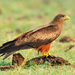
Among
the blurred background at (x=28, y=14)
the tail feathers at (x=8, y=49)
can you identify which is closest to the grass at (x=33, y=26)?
the blurred background at (x=28, y=14)

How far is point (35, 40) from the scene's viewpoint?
273 inches

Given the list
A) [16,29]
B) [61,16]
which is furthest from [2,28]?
[61,16]

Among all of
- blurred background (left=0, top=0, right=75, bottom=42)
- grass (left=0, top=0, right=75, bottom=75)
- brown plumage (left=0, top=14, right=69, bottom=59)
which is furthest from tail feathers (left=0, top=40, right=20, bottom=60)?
blurred background (left=0, top=0, right=75, bottom=42)

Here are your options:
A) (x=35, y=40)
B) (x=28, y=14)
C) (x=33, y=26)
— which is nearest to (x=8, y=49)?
(x=35, y=40)

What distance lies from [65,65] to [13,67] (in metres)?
1.24

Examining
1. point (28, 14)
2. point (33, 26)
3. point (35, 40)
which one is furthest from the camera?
point (28, 14)

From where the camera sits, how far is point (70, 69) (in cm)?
629

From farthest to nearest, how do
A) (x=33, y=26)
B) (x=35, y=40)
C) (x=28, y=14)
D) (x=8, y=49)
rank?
(x=28, y=14)
(x=33, y=26)
(x=35, y=40)
(x=8, y=49)

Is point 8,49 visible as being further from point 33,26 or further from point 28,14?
point 28,14

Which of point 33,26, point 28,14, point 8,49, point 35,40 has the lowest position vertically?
point 8,49

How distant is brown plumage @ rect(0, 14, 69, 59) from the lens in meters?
6.63

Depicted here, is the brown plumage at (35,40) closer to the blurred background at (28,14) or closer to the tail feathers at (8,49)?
the tail feathers at (8,49)

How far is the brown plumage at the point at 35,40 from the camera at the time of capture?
663 centimetres

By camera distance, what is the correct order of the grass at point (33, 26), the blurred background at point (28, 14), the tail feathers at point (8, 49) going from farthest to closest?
the blurred background at point (28, 14) → the tail feathers at point (8, 49) → the grass at point (33, 26)
